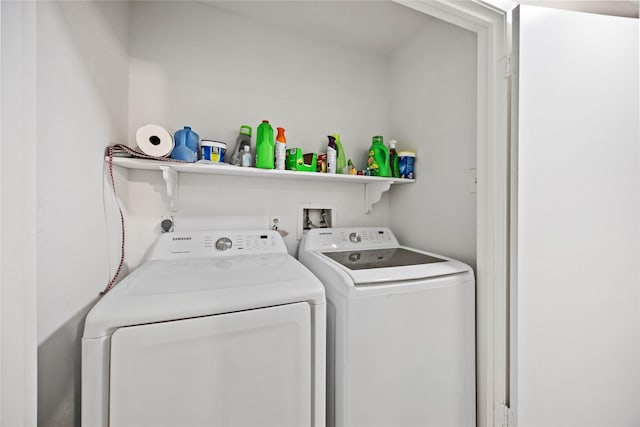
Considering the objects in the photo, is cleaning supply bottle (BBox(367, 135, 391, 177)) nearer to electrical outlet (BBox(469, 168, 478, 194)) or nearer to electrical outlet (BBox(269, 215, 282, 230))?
electrical outlet (BBox(469, 168, 478, 194))

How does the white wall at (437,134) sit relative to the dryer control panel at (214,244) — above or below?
above

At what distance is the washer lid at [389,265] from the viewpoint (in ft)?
3.46

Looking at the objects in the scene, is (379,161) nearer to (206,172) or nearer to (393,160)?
(393,160)

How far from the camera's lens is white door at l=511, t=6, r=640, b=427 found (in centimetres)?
103

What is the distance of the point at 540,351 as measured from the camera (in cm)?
105

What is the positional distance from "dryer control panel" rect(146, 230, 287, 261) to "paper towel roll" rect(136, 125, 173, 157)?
1.54ft

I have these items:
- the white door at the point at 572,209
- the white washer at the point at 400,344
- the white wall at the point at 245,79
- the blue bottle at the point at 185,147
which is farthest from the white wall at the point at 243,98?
the white door at the point at 572,209

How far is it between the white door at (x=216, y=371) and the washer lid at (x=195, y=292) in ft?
0.10

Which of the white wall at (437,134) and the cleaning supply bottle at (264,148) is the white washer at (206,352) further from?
the white wall at (437,134)

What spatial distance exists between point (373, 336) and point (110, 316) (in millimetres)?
926

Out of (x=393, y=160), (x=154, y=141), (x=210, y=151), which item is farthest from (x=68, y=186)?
(x=393, y=160)

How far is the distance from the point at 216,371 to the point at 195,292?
267mm

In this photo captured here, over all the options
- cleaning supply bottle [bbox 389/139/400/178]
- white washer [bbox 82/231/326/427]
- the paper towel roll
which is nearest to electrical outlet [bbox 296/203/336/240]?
cleaning supply bottle [bbox 389/139/400/178]

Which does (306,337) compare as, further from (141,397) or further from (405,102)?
(405,102)
